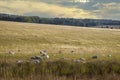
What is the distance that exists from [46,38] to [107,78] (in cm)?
5020

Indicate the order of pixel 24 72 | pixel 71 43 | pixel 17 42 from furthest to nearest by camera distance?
pixel 71 43 → pixel 17 42 → pixel 24 72

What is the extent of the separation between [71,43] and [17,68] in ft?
142

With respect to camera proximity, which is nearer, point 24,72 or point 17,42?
point 24,72

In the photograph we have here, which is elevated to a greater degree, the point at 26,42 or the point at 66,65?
the point at 66,65

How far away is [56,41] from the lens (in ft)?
219

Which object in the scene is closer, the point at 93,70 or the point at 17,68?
the point at 17,68

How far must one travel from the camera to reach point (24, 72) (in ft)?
74.2

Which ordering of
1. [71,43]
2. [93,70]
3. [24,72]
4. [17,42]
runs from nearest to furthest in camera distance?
[24,72] → [93,70] → [17,42] → [71,43]

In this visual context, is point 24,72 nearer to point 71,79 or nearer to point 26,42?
point 71,79

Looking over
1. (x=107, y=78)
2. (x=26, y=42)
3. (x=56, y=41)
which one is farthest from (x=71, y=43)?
(x=107, y=78)

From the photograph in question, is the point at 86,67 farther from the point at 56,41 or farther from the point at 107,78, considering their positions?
the point at 56,41

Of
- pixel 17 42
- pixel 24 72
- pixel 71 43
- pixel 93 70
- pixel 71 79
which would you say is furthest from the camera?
pixel 71 43

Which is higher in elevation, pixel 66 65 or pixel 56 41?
pixel 66 65

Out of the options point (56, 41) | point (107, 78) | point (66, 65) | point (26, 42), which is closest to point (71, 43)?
point (56, 41)
